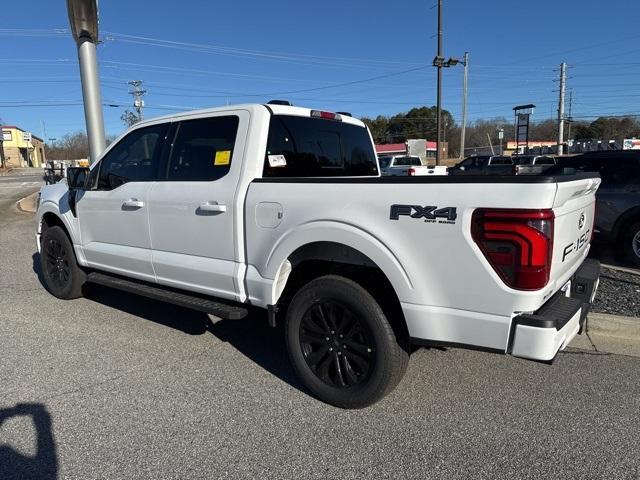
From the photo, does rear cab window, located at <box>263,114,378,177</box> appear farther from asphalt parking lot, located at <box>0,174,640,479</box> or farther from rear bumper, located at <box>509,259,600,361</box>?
rear bumper, located at <box>509,259,600,361</box>

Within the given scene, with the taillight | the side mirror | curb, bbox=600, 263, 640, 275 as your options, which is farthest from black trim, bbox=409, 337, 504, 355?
curb, bbox=600, 263, 640, 275

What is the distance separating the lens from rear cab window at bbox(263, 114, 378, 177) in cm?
382

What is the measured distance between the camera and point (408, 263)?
2.83m

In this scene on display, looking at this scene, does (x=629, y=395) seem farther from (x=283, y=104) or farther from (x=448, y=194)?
(x=283, y=104)

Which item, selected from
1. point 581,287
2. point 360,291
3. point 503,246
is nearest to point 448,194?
point 503,246

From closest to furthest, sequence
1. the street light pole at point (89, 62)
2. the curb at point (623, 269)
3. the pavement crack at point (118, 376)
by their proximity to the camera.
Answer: the pavement crack at point (118, 376)
the curb at point (623, 269)
the street light pole at point (89, 62)

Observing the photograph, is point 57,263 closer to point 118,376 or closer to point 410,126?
point 118,376

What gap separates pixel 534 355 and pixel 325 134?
260 centimetres

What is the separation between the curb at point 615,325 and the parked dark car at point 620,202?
307 cm

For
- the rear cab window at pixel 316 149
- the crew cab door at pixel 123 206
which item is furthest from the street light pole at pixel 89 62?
the rear cab window at pixel 316 149

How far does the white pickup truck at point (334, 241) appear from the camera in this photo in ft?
8.46

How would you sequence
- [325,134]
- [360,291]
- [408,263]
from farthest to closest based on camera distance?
[325,134]
[360,291]
[408,263]

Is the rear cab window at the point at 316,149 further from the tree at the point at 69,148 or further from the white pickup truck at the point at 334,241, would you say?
the tree at the point at 69,148

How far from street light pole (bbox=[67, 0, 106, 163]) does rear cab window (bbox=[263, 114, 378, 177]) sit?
316 inches
